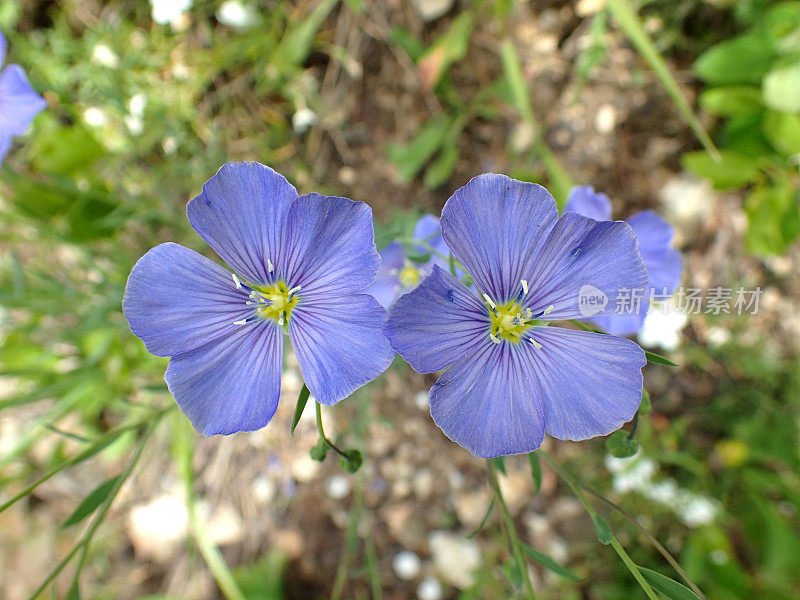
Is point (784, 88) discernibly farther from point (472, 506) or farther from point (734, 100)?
point (472, 506)

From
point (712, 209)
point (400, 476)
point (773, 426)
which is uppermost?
point (712, 209)

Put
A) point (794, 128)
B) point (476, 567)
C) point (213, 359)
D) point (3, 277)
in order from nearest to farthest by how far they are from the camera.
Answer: point (213, 359)
point (794, 128)
point (3, 277)
point (476, 567)

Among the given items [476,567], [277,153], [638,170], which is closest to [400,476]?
[476,567]

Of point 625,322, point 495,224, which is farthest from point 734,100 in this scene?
point 495,224

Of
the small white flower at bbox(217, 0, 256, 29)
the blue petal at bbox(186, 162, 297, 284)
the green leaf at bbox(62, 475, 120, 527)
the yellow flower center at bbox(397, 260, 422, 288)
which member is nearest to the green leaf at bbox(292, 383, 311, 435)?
the blue petal at bbox(186, 162, 297, 284)

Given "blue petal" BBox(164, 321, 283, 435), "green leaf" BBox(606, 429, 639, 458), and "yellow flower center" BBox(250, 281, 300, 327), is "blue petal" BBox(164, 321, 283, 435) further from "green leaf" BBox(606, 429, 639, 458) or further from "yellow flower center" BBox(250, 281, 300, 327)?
"green leaf" BBox(606, 429, 639, 458)

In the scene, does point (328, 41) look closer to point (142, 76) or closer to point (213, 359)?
point (142, 76)
